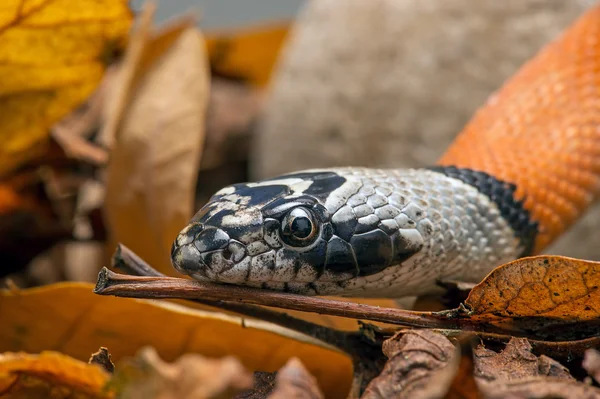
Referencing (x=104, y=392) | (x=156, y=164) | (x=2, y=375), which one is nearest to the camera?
(x=104, y=392)

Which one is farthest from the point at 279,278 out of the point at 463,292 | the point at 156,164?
the point at 156,164

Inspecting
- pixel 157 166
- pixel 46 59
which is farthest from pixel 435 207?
pixel 46 59

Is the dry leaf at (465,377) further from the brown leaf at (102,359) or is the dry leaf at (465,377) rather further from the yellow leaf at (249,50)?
the yellow leaf at (249,50)

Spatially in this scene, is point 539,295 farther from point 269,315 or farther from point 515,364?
point 269,315

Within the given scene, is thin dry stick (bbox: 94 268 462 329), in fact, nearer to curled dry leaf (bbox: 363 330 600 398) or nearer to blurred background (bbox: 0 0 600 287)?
curled dry leaf (bbox: 363 330 600 398)

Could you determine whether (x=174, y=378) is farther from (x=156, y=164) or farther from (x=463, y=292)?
(x=156, y=164)

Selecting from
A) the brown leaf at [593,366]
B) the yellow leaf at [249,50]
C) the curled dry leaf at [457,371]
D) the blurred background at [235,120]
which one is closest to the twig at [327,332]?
the curled dry leaf at [457,371]
